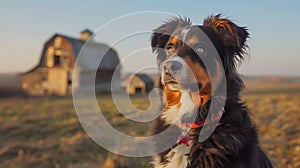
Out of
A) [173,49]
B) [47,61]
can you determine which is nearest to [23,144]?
[173,49]

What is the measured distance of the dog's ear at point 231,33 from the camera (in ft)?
12.3

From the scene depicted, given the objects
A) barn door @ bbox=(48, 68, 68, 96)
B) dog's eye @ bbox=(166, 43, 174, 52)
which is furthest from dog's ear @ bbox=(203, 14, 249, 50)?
barn door @ bbox=(48, 68, 68, 96)

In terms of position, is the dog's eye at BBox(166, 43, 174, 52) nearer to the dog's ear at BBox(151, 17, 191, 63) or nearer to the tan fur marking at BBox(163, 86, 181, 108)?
the dog's ear at BBox(151, 17, 191, 63)

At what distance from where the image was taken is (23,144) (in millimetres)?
7738

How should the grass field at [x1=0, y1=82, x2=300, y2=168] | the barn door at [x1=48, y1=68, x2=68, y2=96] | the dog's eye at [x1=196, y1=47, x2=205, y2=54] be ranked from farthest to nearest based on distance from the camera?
1. the barn door at [x1=48, y1=68, x2=68, y2=96]
2. the grass field at [x1=0, y1=82, x2=300, y2=168]
3. the dog's eye at [x1=196, y1=47, x2=205, y2=54]

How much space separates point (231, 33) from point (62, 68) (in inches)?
1137

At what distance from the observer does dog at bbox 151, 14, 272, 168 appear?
11.4 ft

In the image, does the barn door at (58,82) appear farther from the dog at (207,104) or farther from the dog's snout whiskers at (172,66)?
the dog's snout whiskers at (172,66)

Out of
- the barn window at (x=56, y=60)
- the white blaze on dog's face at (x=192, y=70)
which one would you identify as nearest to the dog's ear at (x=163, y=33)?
the white blaze on dog's face at (x=192, y=70)

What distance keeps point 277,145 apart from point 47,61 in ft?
92.4

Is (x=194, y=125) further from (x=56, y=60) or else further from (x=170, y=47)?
(x=56, y=60)

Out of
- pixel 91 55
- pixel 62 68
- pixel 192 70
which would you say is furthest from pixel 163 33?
pixel 62 68

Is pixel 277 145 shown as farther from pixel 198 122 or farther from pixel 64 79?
pixel 64 79

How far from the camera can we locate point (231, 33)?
3766 millimetres
